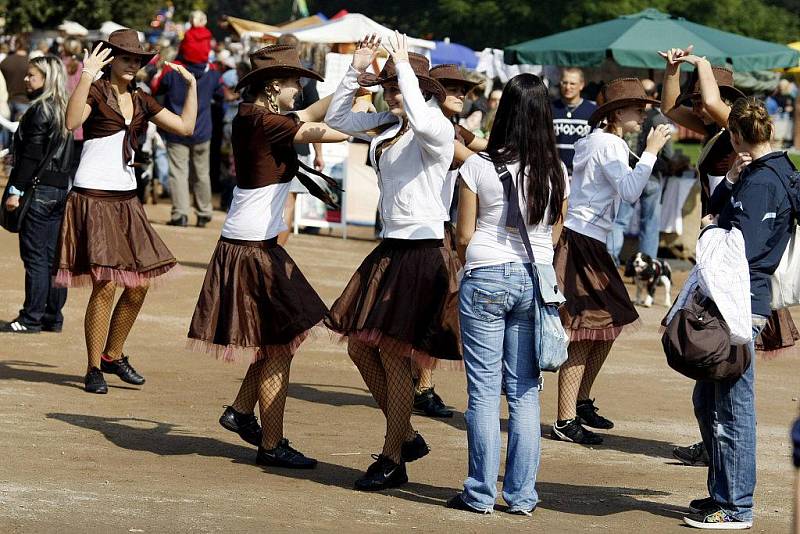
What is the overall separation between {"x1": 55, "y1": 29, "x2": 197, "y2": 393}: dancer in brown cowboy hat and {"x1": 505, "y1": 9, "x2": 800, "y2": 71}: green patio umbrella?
9849 mm

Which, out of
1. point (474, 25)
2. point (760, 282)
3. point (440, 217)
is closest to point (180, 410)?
point (440, 217)

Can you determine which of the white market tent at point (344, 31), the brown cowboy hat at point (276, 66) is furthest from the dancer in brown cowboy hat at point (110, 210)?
the white market tent at point (344, 31)

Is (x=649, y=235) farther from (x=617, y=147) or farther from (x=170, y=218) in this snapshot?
(x=617, y=147)

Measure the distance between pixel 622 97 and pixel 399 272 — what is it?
2218mm

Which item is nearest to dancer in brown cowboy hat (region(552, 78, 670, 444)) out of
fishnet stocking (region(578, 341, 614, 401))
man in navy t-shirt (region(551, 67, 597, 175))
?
fishnet stocking (region(578, 341, 614, 401))

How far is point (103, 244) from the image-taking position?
862cm

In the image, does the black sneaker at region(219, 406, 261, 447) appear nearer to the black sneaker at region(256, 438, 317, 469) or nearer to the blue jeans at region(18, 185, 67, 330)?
the black sneaker at region(256, 438, 317, 469)

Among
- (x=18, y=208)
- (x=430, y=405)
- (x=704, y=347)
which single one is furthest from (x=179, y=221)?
(x=704, y=347)

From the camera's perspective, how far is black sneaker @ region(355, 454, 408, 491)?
21.9ft

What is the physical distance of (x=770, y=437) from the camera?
8484mm

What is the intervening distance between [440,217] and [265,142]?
3.01 ft

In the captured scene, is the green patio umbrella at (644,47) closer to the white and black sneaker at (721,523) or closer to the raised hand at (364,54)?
the raised hand at (364,54)

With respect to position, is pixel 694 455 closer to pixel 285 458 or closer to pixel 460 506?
pixel 460 506

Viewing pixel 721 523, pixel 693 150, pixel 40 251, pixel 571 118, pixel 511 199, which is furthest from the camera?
pixel 693 150
